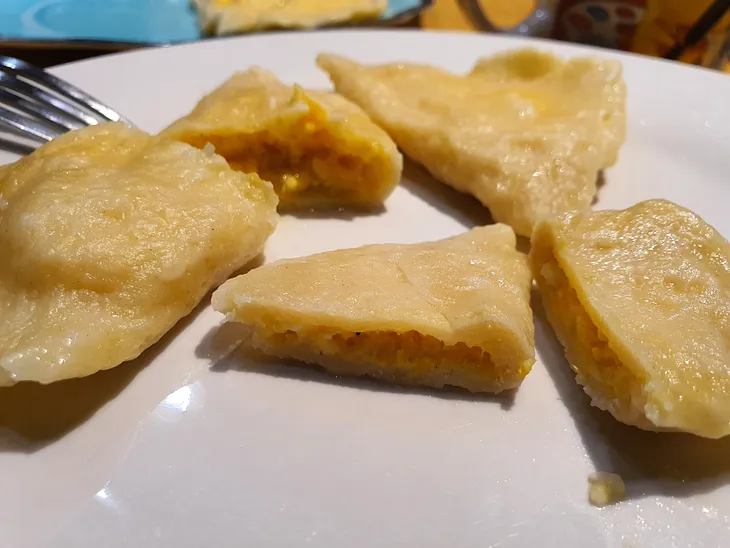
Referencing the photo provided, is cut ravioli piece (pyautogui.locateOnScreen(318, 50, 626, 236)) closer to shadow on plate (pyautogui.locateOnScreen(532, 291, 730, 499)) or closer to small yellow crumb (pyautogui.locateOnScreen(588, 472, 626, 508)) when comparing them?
shadow on plate (pyautogui.locateOnScreen(532, 291, 730, 499))

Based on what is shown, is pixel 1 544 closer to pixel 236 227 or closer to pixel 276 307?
pixel 276 307

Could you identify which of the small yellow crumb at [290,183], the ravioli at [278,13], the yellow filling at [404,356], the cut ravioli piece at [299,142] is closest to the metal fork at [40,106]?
the cut ravioli piece at [299,142]

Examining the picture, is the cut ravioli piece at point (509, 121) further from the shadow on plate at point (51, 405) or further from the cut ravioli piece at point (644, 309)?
the shadow on plate at point (51, 405)

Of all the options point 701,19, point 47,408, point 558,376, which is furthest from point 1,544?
point 701,19

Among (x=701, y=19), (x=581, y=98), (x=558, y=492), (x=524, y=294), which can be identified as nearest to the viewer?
(x=558, y=492)

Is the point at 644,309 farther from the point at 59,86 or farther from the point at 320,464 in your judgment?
the point at 59,86

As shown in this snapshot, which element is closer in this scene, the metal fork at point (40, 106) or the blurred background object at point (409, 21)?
the metal fork at point (40, 106)

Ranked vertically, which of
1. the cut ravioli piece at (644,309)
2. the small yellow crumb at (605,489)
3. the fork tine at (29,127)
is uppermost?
the fork tine at (29,127)
